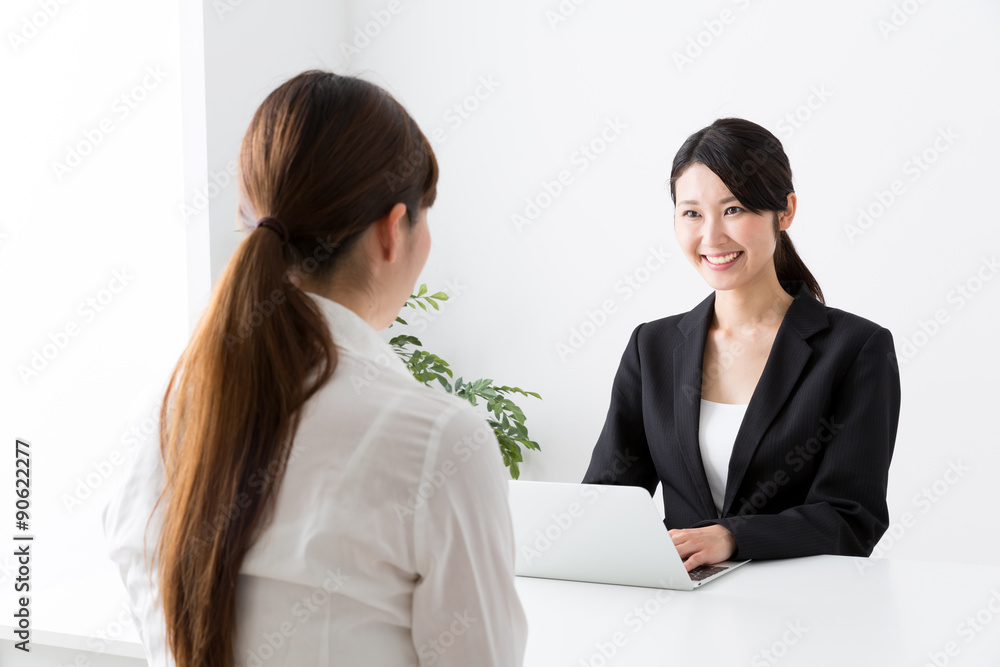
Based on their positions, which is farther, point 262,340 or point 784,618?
point 784,618

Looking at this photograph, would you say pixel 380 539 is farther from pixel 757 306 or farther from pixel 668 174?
pixel 668 174

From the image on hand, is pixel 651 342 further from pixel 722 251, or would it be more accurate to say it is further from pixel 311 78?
pixel 311 78

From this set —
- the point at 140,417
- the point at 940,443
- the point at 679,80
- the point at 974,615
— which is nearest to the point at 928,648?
the point at 974,615

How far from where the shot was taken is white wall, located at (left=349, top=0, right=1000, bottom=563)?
10.1 ft

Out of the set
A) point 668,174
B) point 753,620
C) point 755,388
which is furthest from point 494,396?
point 753,620

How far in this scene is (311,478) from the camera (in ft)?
2.58

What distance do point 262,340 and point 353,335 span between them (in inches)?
3.5

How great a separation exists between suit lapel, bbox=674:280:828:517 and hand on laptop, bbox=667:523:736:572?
0.26 meters

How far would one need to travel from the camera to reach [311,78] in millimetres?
914

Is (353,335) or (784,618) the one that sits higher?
(353,335)

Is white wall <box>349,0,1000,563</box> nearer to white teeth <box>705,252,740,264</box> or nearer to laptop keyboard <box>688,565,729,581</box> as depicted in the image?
white teeth <box>705,252,740,264</box>

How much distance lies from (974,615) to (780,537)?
1.20 ft

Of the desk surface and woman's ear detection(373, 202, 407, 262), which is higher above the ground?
woman's ear detection(373, 202, 407, 262)

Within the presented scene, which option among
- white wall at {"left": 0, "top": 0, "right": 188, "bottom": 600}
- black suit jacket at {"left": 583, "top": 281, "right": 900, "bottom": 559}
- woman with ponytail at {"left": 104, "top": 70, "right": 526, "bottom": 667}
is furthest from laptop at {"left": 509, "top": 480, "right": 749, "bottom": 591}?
white wall at {"left": 0, "top": 0, "right": 188, "bottom": 600}
